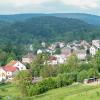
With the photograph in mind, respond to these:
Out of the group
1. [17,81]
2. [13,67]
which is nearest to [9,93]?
[17,81]

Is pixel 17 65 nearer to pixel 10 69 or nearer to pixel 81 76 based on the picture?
pixel 10 69

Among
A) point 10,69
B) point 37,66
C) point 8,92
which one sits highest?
point 37,66

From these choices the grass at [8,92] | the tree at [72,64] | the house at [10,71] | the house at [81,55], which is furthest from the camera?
the house at [81,55]

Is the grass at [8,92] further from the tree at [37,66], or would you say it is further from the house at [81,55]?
the house at [81,55]

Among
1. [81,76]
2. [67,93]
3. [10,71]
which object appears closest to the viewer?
[67,93]

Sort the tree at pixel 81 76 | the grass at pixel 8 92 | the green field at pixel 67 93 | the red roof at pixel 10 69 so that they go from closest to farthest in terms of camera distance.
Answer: the green field at pixel 67 93 → the grass at pixel 8 92 → the tree at pixel 81 76 → the red roof at pixel 10 69

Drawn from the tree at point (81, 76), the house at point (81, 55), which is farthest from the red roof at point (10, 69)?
the house at point (81, 55)

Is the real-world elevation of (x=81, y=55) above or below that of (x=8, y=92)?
below

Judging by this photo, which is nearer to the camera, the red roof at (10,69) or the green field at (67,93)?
the green field at (67,93)

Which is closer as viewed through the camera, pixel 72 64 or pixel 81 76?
pixel 81 76

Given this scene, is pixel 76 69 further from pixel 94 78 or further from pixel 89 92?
pixel 89 92

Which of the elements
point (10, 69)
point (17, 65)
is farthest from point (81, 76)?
point (17, 65)
